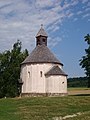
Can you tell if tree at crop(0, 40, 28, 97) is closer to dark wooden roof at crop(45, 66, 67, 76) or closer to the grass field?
dark wooden roof at crop(45, 66, 67, 76)

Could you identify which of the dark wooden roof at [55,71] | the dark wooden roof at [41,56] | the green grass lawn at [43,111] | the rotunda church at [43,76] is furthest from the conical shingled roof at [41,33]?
the green grass lawn at [43,111]

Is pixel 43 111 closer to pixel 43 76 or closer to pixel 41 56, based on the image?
pixel 43 76

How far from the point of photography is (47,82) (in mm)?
56750

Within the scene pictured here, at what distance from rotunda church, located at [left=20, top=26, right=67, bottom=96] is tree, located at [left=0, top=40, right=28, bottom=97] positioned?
762 cm

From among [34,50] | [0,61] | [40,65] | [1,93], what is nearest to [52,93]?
[40,65]

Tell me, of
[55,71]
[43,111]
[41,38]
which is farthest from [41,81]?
[43,111]

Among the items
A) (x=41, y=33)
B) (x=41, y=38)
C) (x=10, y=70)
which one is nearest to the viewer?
(x=41, y=38)

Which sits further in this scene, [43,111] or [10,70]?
[10,70]

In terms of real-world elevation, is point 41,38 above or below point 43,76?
above

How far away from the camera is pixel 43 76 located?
57500mm

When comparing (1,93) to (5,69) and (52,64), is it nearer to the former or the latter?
(5,69)

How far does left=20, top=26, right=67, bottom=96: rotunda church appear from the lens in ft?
184

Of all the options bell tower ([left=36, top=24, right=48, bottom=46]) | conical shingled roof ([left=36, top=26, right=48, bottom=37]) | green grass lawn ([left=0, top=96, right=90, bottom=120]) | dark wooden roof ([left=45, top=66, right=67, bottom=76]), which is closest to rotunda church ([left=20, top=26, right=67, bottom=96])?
dark wooden roof ([left=45, top=66, right=67, bottom=76])

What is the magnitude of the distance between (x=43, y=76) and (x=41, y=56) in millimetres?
4004
